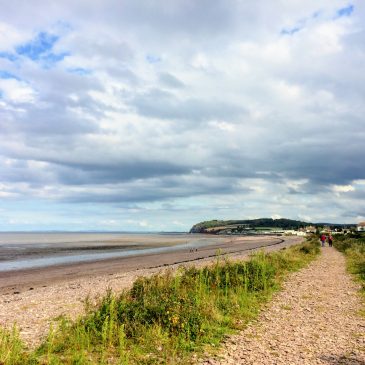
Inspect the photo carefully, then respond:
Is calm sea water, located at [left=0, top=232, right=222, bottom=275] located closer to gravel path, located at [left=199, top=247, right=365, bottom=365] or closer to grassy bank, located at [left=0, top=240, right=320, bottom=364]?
grassy bank, located at [left=0, top=240, right=320, bottom=364]

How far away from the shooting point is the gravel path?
7.93m

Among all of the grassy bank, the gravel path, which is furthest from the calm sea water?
the gravel path

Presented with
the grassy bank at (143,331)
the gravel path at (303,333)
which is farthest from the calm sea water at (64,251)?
the gravel path at (303,333)

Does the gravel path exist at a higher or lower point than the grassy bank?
lower

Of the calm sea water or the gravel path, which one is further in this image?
the calm sea water

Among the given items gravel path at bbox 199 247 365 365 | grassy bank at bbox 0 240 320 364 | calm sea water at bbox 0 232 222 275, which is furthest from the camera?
calm sea water at bbox 0 232 222 275

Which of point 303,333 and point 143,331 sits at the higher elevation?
point 143,331

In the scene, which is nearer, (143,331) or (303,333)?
(143,331)

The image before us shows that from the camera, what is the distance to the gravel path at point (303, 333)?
793 centimetres

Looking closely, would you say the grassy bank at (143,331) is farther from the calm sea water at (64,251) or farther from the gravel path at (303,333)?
Result: the calm sea water at (64,251)

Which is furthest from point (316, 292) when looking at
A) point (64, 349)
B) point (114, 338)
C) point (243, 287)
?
point (64, 349)

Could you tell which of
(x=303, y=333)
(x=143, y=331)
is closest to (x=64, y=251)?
(x=143, y=331)

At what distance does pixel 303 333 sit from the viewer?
9773mm

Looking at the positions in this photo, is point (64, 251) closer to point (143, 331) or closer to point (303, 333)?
point (143, 331)
